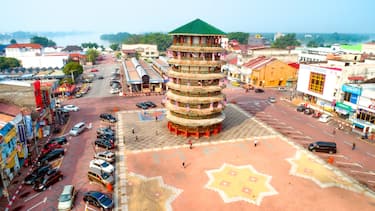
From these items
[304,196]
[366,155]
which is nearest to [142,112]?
[304,196]

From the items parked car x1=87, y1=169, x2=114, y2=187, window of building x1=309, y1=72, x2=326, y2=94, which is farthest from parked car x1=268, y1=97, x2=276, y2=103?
parked car x1=87, y1=169, x2=114, y2=187

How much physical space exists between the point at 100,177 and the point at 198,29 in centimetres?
3097

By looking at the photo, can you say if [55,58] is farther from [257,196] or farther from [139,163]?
[257,196]

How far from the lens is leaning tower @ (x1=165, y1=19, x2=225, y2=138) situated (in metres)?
48.8

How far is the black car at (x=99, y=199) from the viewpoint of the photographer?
31.0 metres

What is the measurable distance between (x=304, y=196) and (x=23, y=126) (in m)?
45.6

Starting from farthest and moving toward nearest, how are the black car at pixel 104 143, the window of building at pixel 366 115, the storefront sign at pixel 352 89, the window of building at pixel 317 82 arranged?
the window of building at pixel 317 82 < the storefront sign at pixel 352 89 < the window of building at pixel 366 115 < the black car at pixel 104 143

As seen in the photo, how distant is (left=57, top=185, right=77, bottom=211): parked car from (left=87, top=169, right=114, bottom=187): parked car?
3689 millimetres

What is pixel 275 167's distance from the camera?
41469 mm

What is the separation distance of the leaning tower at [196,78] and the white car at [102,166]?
55.9ft

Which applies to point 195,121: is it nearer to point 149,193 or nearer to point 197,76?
point 197,76

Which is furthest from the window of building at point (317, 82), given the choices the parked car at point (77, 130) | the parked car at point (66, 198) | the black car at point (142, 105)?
the parked car at point (66, 198)

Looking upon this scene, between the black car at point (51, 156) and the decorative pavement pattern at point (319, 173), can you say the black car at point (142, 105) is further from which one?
the decorative pavement pattern at point (319, 173)

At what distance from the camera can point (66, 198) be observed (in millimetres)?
31406
